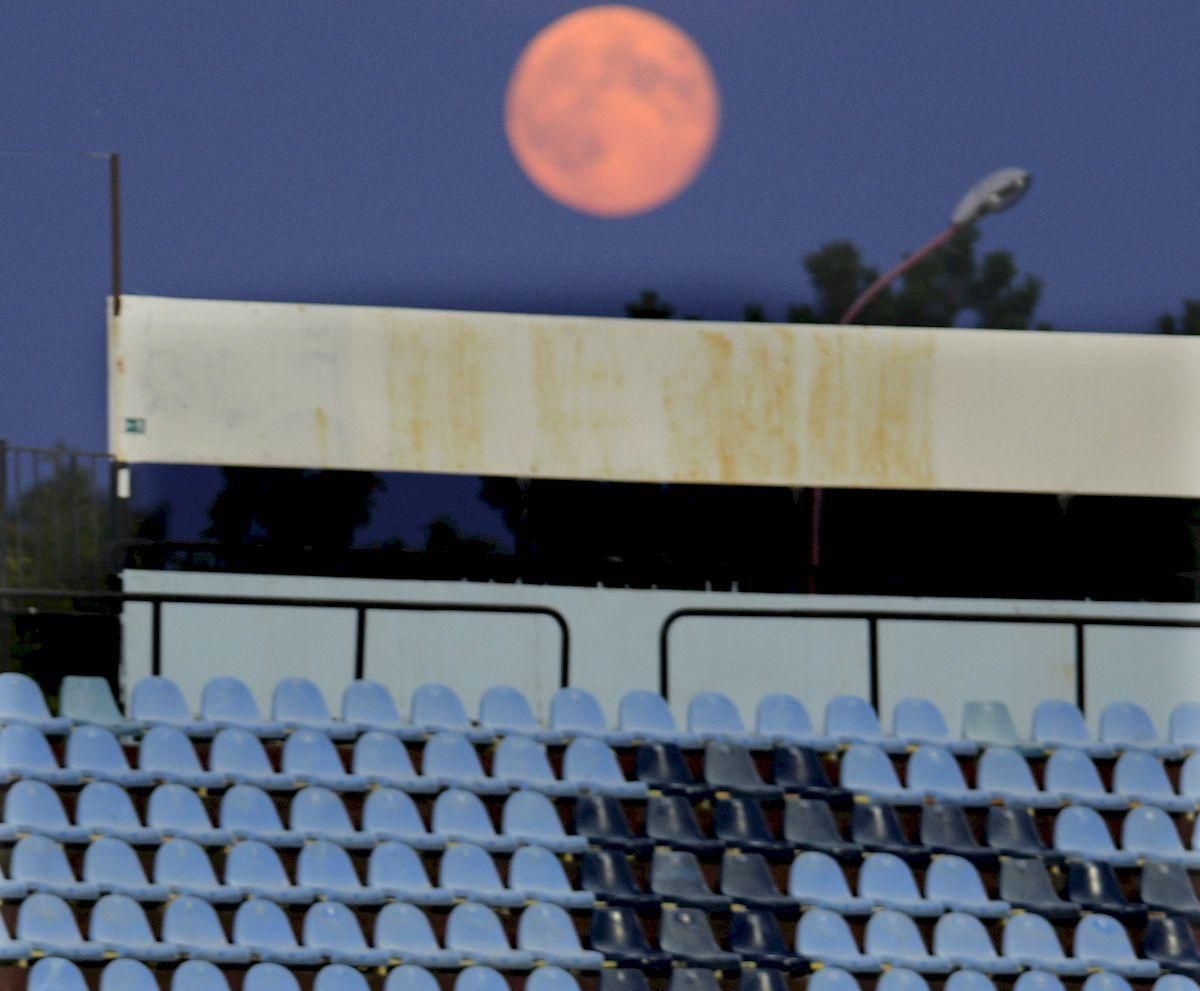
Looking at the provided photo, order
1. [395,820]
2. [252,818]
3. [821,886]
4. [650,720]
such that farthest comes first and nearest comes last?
[650,720] → [821,886] → [395,820] → [252,818]

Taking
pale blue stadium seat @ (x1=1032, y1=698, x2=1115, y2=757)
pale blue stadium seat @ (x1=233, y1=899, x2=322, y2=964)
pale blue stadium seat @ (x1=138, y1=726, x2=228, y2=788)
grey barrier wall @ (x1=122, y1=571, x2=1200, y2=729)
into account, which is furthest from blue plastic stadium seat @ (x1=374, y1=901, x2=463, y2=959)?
pale blue stadium seat @ (x1=1032, y1=698, x2=1115, y2=757)

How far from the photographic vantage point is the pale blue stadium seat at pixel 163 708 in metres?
12.6

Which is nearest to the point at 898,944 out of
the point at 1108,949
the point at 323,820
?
the point at 1108,949

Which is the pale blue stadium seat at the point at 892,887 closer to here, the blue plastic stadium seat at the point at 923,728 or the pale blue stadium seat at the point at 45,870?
the blue plastic stadium seat at the point at 923,728

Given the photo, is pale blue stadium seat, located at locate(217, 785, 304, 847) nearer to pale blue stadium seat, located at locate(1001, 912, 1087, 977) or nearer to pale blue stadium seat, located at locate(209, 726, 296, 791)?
pale blue stadium seat, located at locate(209, 726, 296, 791)

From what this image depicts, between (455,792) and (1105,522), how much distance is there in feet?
30.8

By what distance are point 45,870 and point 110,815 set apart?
44 centimetres

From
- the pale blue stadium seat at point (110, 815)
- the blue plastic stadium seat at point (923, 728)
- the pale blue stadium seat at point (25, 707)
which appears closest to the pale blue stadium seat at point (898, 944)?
the blue plastic stadium seat at point (923, 728)

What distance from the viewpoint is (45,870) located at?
11.6 m

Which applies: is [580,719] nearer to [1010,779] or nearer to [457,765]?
[457,765]

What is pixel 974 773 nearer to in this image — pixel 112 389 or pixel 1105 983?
pixel 1105 983

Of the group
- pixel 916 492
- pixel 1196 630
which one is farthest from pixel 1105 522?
pixel 1196 630

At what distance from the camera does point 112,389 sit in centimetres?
1525

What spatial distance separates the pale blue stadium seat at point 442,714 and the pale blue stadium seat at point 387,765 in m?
0.29
